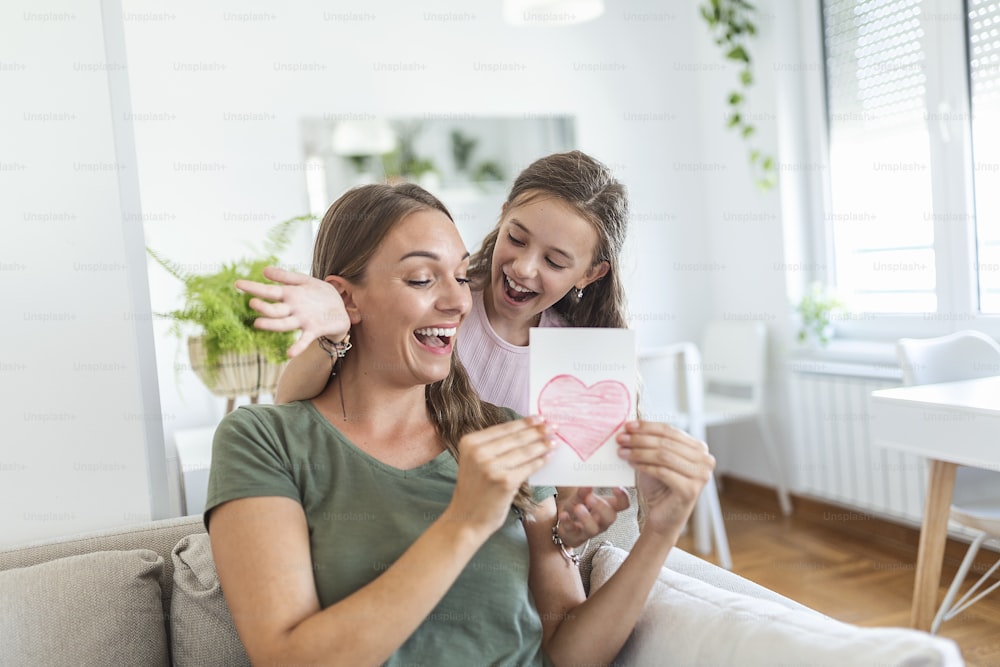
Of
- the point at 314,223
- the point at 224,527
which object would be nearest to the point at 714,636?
the point at 224,527

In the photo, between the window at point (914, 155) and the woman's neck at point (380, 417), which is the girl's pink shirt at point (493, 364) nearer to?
the woman's neck at point (380, 417)

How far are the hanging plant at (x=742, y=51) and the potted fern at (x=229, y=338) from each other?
8.26ft

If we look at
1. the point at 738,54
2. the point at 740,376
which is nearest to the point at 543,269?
the point at 740,376

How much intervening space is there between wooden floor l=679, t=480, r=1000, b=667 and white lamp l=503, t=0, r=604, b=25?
7.13ft

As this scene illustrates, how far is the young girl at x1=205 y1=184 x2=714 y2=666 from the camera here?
3.42 ft

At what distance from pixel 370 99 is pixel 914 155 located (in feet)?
7.31

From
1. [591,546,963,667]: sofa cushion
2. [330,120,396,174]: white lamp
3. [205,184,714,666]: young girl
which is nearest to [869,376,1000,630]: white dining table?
[591,546,963,667]: sofa cushion

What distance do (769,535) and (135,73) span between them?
319cm

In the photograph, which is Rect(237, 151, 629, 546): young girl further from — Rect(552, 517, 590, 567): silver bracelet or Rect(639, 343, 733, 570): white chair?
Rect(639, 343, 733, 570): white chair

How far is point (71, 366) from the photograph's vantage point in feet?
5.31

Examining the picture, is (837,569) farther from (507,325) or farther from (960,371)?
(507,325)

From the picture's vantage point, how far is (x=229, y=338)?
1.98 metres

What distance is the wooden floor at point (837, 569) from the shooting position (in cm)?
269

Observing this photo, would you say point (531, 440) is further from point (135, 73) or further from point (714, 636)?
point (135, 73)
